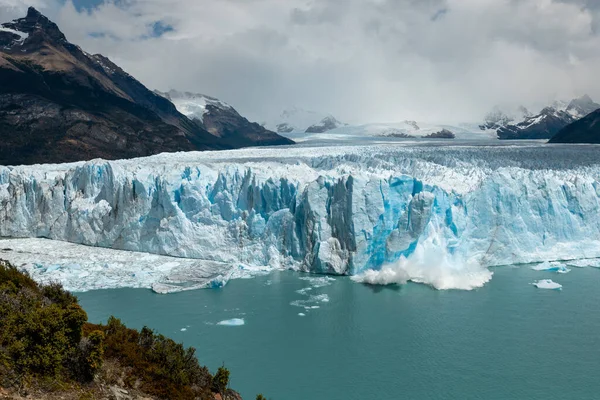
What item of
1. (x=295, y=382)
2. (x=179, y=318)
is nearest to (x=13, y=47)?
(x=179, y=318)

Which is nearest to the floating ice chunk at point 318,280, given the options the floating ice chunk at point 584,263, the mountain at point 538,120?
the floating ice chunk at point 584,263

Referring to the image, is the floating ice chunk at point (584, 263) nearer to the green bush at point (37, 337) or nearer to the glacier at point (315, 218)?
the glacier at point (315, 218)

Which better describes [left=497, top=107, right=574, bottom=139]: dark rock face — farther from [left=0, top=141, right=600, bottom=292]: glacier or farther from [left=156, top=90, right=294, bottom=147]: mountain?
[left=0, top=141, right=600, bottom=292]: glacier

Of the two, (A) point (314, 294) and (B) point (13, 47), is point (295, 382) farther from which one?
(B) point (13, 47)

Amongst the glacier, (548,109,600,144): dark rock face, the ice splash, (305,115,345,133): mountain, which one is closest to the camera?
the ice splash

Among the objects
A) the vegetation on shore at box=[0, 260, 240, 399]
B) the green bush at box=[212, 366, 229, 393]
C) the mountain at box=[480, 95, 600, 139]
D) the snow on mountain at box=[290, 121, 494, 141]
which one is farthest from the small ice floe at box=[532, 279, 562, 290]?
the mountain at box=[480, 95, 600, 139]

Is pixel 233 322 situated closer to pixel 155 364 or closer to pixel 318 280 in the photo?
pixel 318 280
